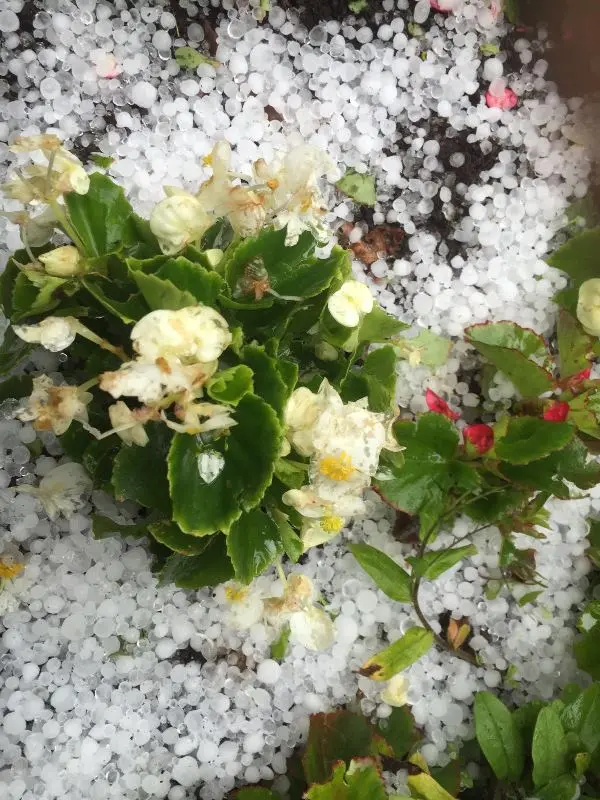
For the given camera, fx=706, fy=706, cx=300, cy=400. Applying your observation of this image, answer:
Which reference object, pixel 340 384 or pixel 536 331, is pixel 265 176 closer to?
pixel 340 384

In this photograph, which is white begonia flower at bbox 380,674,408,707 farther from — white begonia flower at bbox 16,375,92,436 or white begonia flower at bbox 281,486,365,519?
white begonia flower at bbox 16,375,92,436

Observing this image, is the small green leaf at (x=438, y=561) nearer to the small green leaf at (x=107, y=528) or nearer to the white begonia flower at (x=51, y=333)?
the small green leaf at (x=107, y=528)

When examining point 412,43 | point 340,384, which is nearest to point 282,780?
point 340,384

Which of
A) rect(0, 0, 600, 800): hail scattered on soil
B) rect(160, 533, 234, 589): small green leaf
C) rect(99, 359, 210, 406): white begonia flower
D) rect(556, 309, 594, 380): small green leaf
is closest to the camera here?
rect(99, 359, 210, 406): white begonia flower

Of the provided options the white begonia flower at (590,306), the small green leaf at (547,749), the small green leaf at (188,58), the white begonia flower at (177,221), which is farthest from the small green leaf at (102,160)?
the small green leaf at (547,749)

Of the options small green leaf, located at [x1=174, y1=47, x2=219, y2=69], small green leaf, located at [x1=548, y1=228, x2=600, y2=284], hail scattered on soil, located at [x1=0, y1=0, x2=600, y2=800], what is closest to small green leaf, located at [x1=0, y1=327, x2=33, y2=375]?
hail scattered on soil, located at [x1=0, y1=0, x2=600, y2=800]

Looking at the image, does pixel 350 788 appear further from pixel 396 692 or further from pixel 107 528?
pixel 107 528
